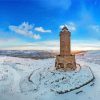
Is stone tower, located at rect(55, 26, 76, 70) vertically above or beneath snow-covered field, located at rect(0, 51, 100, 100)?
above

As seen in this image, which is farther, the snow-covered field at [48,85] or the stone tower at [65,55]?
the stone tower at [65,55]

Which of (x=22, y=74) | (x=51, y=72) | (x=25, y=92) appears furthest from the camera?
(x=22, y=74)

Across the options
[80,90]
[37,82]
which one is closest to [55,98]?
[80,90]

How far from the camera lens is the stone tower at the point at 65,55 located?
46.2m

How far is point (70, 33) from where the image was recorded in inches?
1881

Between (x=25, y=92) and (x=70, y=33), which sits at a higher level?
(x=70, y=33)

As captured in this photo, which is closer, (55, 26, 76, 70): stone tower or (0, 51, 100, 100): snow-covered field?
(0, 51, 100, 100): snow-covered field

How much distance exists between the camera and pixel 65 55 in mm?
46719

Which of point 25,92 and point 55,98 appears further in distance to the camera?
point 25,92

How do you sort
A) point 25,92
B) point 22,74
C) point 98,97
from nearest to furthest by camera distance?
point 98,97 → point 25,92 → point 22,74

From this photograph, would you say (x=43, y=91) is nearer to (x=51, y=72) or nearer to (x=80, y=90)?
(x=80, y=90)

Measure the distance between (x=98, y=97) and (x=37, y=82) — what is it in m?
12.0

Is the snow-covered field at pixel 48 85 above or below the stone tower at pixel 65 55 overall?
below

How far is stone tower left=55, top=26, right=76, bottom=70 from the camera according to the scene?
1817 inches
